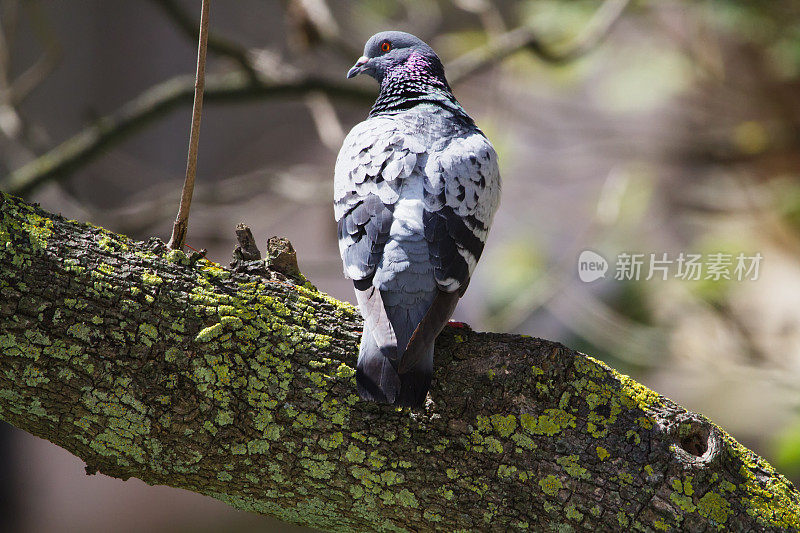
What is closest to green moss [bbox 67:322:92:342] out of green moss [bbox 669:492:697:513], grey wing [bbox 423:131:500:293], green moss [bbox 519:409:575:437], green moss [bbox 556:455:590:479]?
grey wing [bbox 423:131:500:293]

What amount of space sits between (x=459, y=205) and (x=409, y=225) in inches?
8.0

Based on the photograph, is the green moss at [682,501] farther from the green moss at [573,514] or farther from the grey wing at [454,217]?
the grey wing at [454,217]

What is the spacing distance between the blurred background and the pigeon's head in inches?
45.9

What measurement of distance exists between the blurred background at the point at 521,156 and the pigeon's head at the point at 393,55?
1.17 m

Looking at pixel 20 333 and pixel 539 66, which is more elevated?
pixel 539 66

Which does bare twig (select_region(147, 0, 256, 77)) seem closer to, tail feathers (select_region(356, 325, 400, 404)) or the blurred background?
the blurred background

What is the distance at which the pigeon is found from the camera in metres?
1.80

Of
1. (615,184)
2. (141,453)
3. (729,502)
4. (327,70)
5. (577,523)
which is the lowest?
(141,453)

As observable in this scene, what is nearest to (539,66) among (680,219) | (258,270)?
(680,219)

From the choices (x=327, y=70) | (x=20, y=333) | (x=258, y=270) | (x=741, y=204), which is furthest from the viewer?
(x=327, y=70)

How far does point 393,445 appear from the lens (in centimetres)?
177

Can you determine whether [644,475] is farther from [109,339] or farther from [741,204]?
[741,204]

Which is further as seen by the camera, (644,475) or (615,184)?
(615,184)

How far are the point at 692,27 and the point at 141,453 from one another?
6496 mm
